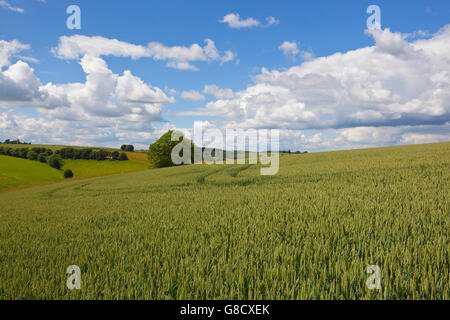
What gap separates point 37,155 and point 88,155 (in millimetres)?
17535

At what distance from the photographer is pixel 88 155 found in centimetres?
10088

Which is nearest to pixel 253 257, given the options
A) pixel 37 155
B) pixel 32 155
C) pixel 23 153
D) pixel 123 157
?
pixel 123 157

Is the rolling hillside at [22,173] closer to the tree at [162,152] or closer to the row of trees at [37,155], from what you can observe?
the row of trees at [37,155]

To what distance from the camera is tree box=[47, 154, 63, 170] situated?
292 ft

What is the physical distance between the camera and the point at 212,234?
6176 mm

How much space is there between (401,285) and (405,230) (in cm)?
252

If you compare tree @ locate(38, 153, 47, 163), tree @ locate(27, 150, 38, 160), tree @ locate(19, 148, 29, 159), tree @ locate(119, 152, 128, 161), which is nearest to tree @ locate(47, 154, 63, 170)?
tree @ locate(38, 153, 47, 163)

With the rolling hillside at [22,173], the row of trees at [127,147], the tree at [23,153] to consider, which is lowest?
the rolling hillside at [22,173]

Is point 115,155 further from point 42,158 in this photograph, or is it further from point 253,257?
point 253,257

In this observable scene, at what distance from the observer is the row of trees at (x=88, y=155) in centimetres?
9962

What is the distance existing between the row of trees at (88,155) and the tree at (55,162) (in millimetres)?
7473

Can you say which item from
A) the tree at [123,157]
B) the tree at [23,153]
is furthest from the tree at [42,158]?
the tree at [123,157]
